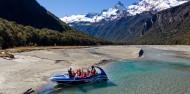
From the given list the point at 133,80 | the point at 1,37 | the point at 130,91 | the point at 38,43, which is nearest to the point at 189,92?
the point at 130,91

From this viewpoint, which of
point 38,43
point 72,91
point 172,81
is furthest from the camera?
point 38,43

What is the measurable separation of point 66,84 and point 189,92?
684 inches

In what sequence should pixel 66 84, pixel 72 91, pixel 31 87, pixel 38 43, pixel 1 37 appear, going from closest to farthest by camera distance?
pixel 31 87 < pixel 72 91 < pixel 66 84 < pixel 1 37 < pixel 38 43

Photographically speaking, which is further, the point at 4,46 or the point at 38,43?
the point at 38,43

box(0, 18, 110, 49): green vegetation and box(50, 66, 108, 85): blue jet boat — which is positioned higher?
box(0, 18, 110, 49): green vegetation

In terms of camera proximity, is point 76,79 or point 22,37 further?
point 22,37

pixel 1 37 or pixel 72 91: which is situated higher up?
pixel 1 37

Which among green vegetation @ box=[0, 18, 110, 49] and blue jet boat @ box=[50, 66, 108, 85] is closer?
blue jet boat @ box=[50, 66, 108, 85]

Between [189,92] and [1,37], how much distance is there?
78.4m

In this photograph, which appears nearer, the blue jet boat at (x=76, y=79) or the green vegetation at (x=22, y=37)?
the blue jet boat at (x=76, y=79)

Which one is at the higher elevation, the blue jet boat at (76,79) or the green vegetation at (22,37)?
the green vegetation at (22,37)

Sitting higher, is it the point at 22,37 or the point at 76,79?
the point at 22,37

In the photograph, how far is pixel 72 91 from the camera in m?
43.2

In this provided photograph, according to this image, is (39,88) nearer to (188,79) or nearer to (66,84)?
(66,84)
